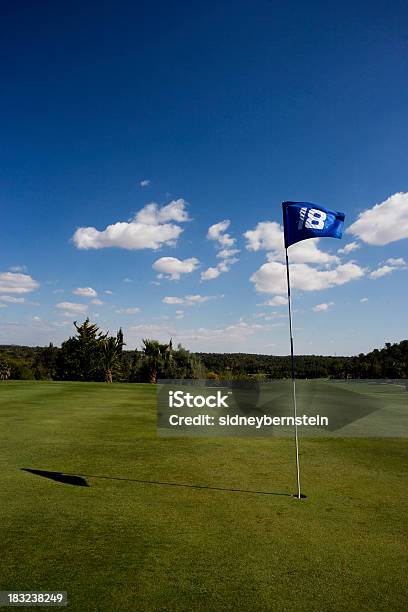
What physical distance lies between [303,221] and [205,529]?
23.4 feet

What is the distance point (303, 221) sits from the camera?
33.6 ft

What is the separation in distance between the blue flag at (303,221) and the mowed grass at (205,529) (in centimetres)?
583

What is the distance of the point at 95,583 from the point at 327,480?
630 centimetres

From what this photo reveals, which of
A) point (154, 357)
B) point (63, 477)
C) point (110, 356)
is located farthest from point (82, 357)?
point (63, 477)

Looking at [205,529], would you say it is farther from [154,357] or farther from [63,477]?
[154,357]

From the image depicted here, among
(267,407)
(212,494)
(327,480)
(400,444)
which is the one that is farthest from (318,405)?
(212,494)

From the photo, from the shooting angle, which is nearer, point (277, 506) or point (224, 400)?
point (277, 506)

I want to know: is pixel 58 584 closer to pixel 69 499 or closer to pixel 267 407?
pixel 69 499

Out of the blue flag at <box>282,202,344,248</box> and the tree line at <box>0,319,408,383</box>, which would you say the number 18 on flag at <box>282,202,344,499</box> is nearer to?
the blue flag at <box>282,202,344,248</box>

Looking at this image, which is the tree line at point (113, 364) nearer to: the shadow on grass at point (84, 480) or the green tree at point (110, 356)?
the green tree at point (110, 356)

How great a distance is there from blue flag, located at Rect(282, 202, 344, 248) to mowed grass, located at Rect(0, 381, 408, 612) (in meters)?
5.83

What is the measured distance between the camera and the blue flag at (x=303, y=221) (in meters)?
10.2

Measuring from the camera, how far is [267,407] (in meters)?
24.6

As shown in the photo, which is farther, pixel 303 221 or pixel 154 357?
pixel 154 357
